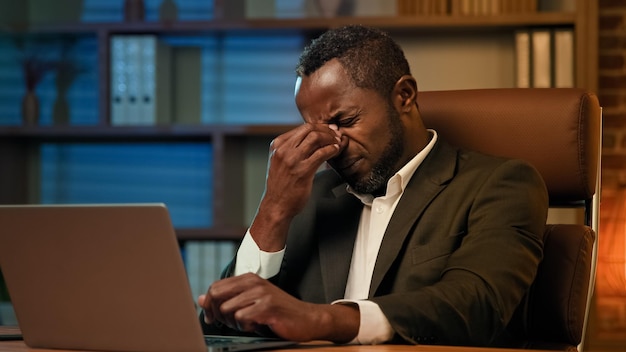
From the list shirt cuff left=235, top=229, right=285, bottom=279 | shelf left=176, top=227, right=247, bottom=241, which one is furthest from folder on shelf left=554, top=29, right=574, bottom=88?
shirt cuff left=235, top=229, right=285, bottom=279

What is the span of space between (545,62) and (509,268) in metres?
1.69

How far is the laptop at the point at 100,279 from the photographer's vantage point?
109 centimetres

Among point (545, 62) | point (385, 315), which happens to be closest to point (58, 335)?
point (385, 315)

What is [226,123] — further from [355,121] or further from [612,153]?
[355,121]

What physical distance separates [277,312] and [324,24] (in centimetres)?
209

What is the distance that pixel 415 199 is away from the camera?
1728 millimetres

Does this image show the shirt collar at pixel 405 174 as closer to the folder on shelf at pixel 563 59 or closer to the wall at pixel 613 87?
the folder on shelf at pixel 563 59

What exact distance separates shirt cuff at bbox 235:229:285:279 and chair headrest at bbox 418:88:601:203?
0.43 m

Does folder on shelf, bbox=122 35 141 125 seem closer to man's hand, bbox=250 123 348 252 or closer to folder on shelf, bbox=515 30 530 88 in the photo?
folder on shelf, bbox=515 30 530 88

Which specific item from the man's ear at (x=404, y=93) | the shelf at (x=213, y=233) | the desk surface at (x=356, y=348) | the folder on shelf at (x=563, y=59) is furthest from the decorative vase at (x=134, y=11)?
the desk surface at (x=356, y=348)

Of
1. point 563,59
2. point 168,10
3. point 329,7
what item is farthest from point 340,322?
point 168,10

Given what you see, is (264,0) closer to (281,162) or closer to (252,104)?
(252,104)

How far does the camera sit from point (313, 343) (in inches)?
51.0

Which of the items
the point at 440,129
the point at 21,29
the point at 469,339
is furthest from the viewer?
the point at 21,29
